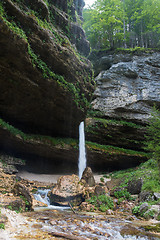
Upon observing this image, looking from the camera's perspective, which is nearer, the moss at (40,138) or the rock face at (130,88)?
the moss at (40,138)

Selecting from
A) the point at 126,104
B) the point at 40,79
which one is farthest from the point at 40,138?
the point at 126,104

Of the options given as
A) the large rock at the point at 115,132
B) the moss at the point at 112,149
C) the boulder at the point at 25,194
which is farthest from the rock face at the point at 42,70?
the boulder at the point at 25,194

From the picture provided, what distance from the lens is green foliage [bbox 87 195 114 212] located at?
7946mm

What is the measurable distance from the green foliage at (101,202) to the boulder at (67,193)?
676 mm

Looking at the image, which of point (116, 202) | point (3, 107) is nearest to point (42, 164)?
point (3, 107)

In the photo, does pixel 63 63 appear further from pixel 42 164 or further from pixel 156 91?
pixel 156 91

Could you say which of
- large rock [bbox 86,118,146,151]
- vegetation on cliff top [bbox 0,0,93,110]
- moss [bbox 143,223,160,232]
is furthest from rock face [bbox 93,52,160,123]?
moss [bbox 143,223,160,232]

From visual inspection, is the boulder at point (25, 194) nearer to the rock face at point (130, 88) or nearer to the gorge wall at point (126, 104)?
the gorge wall at point (126, 104)

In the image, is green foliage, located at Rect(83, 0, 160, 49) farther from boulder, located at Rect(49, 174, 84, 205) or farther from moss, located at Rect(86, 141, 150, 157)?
boulder, located at Rect(49, 174, 84, 205)

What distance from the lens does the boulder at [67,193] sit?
8.30 metres

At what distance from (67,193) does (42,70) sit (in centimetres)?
786

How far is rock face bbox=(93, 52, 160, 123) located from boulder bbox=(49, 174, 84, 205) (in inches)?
499

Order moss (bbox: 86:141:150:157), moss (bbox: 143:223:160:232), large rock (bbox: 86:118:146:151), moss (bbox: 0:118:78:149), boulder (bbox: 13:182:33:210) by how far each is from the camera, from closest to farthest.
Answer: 1. moss (bbox: 143:223:160:232)
2. boulder (bbox: 13:182:33:210)
3. moss (bbox: 0:118:78:149)
4. moss (bbox: 86:141:150:157)
5. large rock (bbox: 86:118:146:151)

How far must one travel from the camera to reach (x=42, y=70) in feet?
35.8
